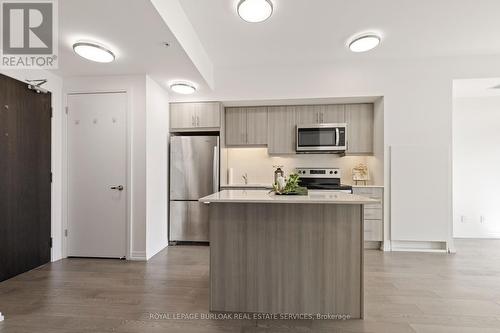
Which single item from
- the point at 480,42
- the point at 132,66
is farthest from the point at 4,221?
the point at 480,42

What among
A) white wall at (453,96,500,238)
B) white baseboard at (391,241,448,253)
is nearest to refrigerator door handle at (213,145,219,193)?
white baseboard at (391,241,448,253)

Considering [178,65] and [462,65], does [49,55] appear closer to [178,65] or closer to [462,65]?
[178,65]

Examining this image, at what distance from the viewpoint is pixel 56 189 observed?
131 inches

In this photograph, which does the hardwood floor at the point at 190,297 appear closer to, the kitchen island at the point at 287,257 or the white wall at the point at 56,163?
the kitchen island at the point at 287,257

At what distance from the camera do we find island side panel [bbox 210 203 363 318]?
194cm

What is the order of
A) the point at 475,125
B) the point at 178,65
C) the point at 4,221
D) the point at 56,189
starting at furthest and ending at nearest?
the point at 475,125 → the point at 56,189 → the point at 178,65 → the point at 4,221

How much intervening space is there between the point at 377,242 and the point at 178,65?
3785 millimetres

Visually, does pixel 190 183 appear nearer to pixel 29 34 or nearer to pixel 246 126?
pixel 246 126

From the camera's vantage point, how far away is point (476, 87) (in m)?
4.01

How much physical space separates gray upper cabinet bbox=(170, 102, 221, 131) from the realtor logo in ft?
5.34

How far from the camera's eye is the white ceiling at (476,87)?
377 centimetres

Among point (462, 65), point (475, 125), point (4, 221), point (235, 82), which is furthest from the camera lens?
point (475, 125)

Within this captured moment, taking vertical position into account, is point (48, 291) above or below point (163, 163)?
below

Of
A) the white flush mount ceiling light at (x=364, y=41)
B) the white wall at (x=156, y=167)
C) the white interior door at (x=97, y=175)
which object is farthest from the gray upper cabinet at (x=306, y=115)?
the white interior door at (x=97, y=175)
